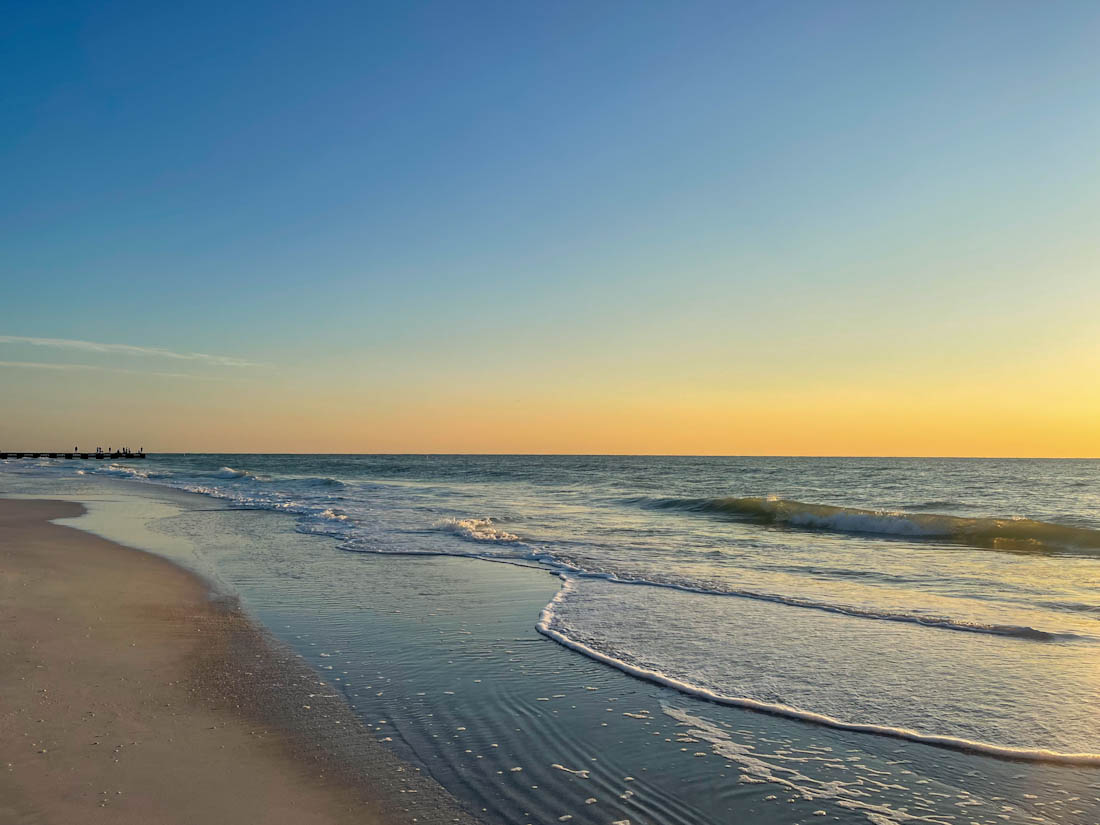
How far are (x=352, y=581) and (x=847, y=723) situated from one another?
7.95 meters

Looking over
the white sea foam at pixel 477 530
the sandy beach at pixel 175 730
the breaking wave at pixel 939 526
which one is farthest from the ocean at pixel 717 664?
the breaking wave at pixel 939 526

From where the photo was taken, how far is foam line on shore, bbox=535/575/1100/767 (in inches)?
196

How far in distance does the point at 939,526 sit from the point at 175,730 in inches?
845

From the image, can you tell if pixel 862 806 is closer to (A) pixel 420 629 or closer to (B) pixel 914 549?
(A) pixel 420 629

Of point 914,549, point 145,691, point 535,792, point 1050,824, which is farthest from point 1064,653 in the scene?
point 914,549

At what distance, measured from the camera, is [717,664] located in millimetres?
7125

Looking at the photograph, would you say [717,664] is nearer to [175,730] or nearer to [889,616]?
[889,616]

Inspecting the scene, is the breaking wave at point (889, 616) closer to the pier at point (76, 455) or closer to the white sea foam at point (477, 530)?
the white sea foam at point (477, 530)

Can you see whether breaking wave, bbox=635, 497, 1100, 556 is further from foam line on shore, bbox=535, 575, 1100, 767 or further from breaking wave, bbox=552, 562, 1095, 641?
foam line on shore, bbox=535, 575, 1100, 767

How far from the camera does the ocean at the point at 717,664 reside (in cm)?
450

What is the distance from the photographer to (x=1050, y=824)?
4.04 m

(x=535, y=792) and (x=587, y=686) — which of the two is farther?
(x=587, y=686)

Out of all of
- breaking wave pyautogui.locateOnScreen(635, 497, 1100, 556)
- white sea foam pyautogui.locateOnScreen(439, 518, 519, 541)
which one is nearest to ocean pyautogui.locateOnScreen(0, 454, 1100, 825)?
white sea foam pyautogui.locateOnScreen(439, 518, 519, 541)

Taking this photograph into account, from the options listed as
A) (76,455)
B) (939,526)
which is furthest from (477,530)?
(76,455)
